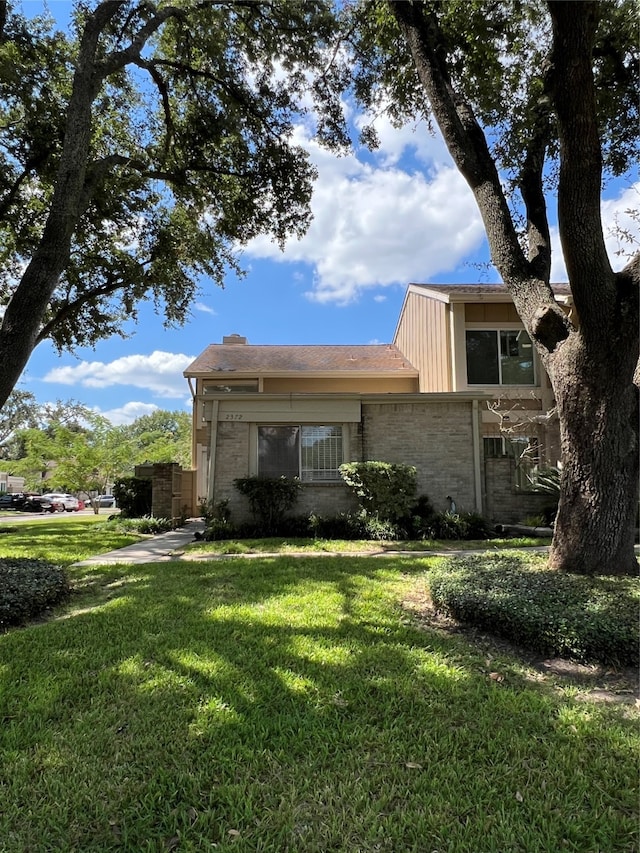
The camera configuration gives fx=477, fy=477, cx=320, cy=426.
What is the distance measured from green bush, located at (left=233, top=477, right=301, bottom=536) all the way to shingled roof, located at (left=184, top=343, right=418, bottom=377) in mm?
6123

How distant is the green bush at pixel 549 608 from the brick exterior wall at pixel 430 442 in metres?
5.73

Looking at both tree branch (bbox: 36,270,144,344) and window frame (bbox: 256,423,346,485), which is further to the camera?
tree branch (bbox: 36,270,144,344)

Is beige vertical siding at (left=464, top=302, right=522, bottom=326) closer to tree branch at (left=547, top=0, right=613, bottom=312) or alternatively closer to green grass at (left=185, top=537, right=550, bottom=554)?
green grass at (left=185, top=537, right=550, bottom=554)

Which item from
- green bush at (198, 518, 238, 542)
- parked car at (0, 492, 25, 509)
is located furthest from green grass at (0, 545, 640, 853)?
parked car at (0, 492, 25, 509)

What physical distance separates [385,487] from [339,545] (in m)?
1.73

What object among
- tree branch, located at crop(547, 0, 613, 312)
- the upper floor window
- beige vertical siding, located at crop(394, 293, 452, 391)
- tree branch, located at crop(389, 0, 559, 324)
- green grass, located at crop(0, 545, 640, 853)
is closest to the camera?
green grass, located at crop(0, 545, 640, 853)

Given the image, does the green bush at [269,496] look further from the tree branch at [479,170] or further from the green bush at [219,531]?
the tree branch at [479,170]

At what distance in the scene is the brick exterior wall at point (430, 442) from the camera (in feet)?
35.7

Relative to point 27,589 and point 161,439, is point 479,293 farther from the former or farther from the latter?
point 161,439

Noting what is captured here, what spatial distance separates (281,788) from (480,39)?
9.61m

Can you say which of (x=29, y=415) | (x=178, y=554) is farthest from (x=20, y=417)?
(x=178, y=554)

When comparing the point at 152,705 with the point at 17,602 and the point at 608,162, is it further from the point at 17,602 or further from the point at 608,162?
the point at 608,162

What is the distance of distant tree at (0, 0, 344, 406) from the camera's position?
8.93m

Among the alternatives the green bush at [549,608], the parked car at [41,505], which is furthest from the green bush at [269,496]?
the parked car at [41,505]
